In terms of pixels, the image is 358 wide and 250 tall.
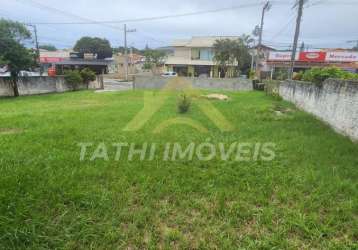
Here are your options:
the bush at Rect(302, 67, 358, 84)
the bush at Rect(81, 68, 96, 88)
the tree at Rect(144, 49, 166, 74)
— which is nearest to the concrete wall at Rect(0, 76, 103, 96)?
the bush at Rect(81, 68, 96, 88)

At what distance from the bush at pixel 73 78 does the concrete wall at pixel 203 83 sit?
3.55 m

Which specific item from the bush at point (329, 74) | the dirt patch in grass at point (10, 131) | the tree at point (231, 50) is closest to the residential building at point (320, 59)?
the tree at point (231, 50)

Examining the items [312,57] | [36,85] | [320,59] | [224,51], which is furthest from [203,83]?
[320,59]

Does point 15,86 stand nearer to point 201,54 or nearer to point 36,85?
point 36,85

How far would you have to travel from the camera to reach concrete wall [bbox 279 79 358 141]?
4043 millimetres

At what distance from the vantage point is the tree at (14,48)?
378 inches

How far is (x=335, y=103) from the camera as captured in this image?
4781 millimetres

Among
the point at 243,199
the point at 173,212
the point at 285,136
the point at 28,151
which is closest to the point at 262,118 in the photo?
the point at 285,136

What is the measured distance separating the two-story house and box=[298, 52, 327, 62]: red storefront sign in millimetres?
7529

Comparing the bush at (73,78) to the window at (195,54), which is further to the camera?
the window at (195,54)

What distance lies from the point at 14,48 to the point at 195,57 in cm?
1698

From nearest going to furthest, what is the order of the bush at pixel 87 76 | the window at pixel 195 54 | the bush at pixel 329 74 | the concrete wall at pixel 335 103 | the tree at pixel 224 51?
the concrete wall at pixel 335 103 → the bush at pixel 329 74 → the bush at pixel 87 76 → the tree at pixel 224 51 → the window at pixel 195 54

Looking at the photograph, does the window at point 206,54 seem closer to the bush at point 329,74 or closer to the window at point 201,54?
the window at point 201,54

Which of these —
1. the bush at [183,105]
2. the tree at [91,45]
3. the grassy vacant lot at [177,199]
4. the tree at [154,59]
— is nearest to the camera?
the grassy vacant lot at [177,199]
